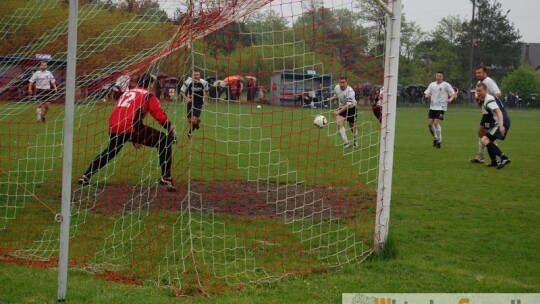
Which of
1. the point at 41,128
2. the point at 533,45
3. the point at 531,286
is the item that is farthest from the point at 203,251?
the point at 533,45

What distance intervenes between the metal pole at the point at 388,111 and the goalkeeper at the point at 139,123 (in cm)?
324

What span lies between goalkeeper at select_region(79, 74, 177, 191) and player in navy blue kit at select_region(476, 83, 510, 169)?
663 cm

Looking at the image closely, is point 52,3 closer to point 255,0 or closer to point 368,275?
point 255,0

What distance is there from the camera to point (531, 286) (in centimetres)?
556

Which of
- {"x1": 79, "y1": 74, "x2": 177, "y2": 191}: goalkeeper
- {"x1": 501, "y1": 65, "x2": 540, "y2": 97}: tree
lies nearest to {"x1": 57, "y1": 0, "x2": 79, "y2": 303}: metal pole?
{"x1": 79, "y1": 74, "x2": 177, "y2": 191}: goalkeeper

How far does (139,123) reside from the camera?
8812mm

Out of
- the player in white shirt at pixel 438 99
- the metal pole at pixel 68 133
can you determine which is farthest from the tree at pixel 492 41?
the metal pole at pixel 68 133

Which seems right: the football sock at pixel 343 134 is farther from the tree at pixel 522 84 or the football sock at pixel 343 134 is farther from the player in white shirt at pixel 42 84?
the tree at pixel 522 84

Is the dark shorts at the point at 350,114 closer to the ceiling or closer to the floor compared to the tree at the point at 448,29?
closer to the floor

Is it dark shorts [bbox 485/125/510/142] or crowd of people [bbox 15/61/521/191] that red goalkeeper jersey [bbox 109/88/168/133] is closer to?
crowd of people [bbox 15/61/521/191]

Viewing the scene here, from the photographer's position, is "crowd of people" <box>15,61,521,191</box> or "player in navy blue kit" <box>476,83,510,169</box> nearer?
"crowd of people" <box>15,61,521,191</box>

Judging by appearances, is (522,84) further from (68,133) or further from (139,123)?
(68,133)

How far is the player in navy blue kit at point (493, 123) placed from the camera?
12.5 metres

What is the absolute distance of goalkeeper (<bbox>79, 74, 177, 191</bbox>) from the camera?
28.2 ft
